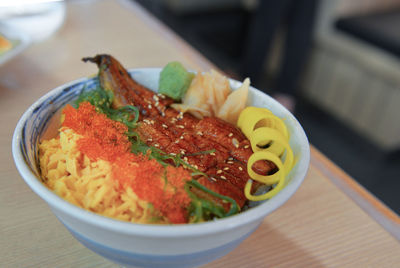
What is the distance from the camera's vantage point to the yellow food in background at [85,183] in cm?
56

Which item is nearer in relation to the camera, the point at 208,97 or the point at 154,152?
the point at 154,152

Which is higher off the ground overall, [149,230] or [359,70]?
[149,230]

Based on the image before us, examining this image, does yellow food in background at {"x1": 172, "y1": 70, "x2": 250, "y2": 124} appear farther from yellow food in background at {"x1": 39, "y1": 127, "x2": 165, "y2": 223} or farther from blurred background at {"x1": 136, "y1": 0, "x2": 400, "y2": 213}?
blurred background at {"x1": 136, "y1": 0, "x2": 400, "y2": 213}

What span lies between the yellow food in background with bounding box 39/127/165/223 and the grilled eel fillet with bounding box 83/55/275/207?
12 cm

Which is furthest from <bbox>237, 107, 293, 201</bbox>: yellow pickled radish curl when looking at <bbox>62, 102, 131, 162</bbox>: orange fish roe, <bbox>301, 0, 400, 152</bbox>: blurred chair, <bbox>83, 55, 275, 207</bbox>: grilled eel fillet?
<bbox>301, 0, 400, 152</bbox>: blurred chair

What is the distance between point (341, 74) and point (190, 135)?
2.32 metres

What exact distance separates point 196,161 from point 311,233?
33 cm

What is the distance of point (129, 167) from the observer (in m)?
0.59

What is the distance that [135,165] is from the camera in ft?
1.96

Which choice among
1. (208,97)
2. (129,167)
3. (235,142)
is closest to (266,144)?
(235,142)

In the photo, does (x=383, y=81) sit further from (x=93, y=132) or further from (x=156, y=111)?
(x=93, y=132)

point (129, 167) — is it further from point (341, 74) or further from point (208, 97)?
point (341, 74)

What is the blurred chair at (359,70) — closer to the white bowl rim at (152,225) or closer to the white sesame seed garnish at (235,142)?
the white sesame seed garnish at (235,142)

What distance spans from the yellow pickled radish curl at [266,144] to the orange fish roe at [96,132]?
251 millimetres
